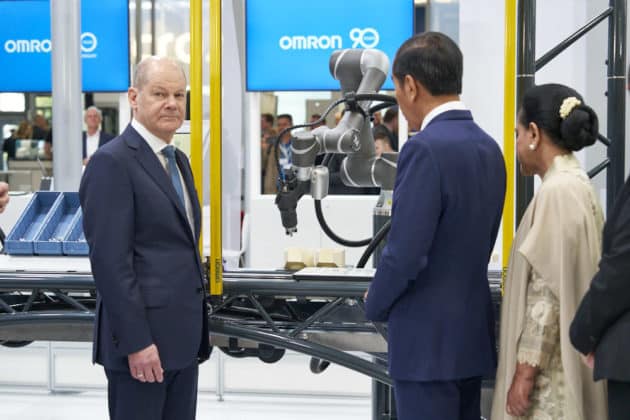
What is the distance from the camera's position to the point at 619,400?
2.15 meters

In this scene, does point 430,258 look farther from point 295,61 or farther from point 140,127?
point 295,61

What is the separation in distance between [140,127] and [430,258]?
1.08 m

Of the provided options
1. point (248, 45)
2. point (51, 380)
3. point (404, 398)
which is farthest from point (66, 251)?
point (248, 45)

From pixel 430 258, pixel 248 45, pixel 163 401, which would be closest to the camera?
pixel 430 258

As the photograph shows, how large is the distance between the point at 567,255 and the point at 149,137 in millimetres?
1386

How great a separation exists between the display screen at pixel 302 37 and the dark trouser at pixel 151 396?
16.1ft

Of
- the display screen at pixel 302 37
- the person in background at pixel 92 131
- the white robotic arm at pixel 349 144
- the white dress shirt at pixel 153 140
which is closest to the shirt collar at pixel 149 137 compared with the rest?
the white dress shirt at pixel 153 140

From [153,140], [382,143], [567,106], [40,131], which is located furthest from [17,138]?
[567,106]

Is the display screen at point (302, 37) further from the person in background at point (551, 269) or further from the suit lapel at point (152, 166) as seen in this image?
the person in background at point (551, 269)

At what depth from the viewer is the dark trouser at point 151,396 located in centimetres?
275

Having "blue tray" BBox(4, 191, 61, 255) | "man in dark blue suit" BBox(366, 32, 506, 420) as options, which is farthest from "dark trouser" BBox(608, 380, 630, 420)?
"blue tray" BBox(4, 191, 61, 255)

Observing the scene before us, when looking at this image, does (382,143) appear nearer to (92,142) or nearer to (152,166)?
(152,166)

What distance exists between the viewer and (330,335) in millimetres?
3664

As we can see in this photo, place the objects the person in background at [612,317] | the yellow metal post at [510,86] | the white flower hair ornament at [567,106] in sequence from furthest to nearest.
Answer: the yellow metal post at [510,86] → the white flower hair ornament at [567,106] → the person in background at [612,317]
